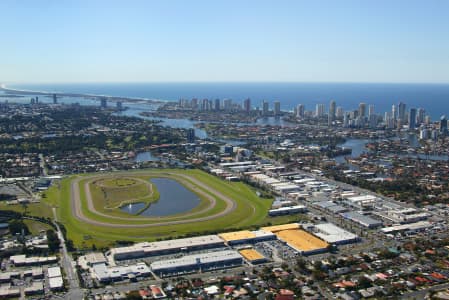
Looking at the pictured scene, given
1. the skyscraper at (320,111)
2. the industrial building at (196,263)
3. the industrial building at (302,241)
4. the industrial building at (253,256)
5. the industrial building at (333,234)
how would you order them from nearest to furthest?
the industrial building at (196,263) < the industrial building at (253,256) < the industrial building at (302,241) < the industrial building at (333,234) < the skyscraper at (320,111)

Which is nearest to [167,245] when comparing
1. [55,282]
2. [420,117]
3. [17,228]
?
[55,282]

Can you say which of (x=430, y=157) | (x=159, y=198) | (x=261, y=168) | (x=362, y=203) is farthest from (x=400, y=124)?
(x=159, y=198)

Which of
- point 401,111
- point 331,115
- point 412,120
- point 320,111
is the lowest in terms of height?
point 412,120

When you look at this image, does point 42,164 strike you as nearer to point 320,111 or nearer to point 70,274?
point 70,274

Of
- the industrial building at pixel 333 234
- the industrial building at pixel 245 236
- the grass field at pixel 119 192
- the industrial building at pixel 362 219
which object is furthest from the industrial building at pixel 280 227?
the grass field at pixel 119 192

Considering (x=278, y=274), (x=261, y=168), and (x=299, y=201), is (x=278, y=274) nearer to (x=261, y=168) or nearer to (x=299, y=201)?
(x=299, y=201)

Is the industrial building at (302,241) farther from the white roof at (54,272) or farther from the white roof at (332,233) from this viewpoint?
the white roof at (54,272)
